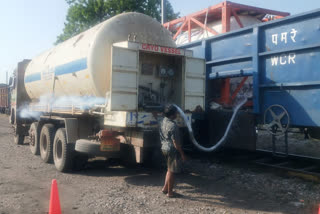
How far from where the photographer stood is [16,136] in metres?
11.7

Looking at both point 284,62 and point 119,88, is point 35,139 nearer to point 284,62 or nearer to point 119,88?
point 119,88

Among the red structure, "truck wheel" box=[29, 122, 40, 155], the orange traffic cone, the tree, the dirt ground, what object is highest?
the tree

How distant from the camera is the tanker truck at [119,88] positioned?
221 inches

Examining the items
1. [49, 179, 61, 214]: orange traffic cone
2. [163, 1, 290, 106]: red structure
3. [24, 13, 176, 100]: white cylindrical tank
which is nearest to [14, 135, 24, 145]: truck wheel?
[24, 13, 176, 100]: white cylindrical tank

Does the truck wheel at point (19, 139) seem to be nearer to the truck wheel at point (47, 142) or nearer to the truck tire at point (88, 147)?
the truck wheel at point (47, 142)

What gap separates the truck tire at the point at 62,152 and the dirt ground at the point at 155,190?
19 cm

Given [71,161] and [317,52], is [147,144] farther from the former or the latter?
[317,52]

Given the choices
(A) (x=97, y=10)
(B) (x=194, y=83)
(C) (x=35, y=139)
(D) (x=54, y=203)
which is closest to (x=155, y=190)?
(D) (x=54, y=203)

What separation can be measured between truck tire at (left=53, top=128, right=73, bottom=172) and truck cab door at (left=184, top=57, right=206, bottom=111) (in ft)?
8.99

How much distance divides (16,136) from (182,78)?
803 cm

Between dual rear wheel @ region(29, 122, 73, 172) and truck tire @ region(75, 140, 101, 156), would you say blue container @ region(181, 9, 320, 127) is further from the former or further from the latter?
dual rear wheel @ region(29, 122, 73, 172)

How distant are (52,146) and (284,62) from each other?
5.73 m

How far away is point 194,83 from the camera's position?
6.52 m

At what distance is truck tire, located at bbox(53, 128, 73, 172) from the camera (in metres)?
6.89
